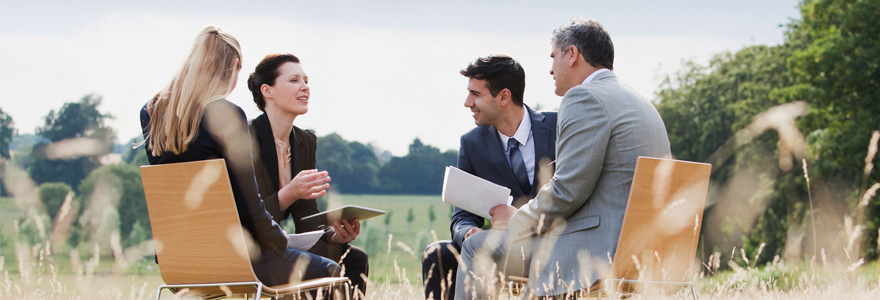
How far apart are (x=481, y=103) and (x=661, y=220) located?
1769mm

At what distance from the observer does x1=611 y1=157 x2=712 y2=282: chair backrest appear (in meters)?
2.63

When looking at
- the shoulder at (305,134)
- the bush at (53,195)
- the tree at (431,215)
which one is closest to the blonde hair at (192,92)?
the shoulder at (305,134)

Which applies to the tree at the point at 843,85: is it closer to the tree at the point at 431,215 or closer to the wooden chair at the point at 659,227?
the wooden chair at the point at 659,227

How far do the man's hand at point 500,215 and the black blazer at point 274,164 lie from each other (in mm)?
1115

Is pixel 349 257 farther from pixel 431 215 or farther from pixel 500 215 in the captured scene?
pixel 431 215

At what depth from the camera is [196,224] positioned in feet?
8.90

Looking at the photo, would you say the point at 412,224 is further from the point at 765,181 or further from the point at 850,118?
the point at 850,118

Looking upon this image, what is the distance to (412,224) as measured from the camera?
10238 cm

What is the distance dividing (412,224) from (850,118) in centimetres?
8571

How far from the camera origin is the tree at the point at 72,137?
209ft

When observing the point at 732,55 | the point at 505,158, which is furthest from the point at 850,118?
the point at 505,158

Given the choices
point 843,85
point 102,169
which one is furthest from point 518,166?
point 102,169

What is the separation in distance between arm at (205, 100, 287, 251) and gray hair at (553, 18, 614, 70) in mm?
1531

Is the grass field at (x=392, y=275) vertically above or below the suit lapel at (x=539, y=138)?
below
